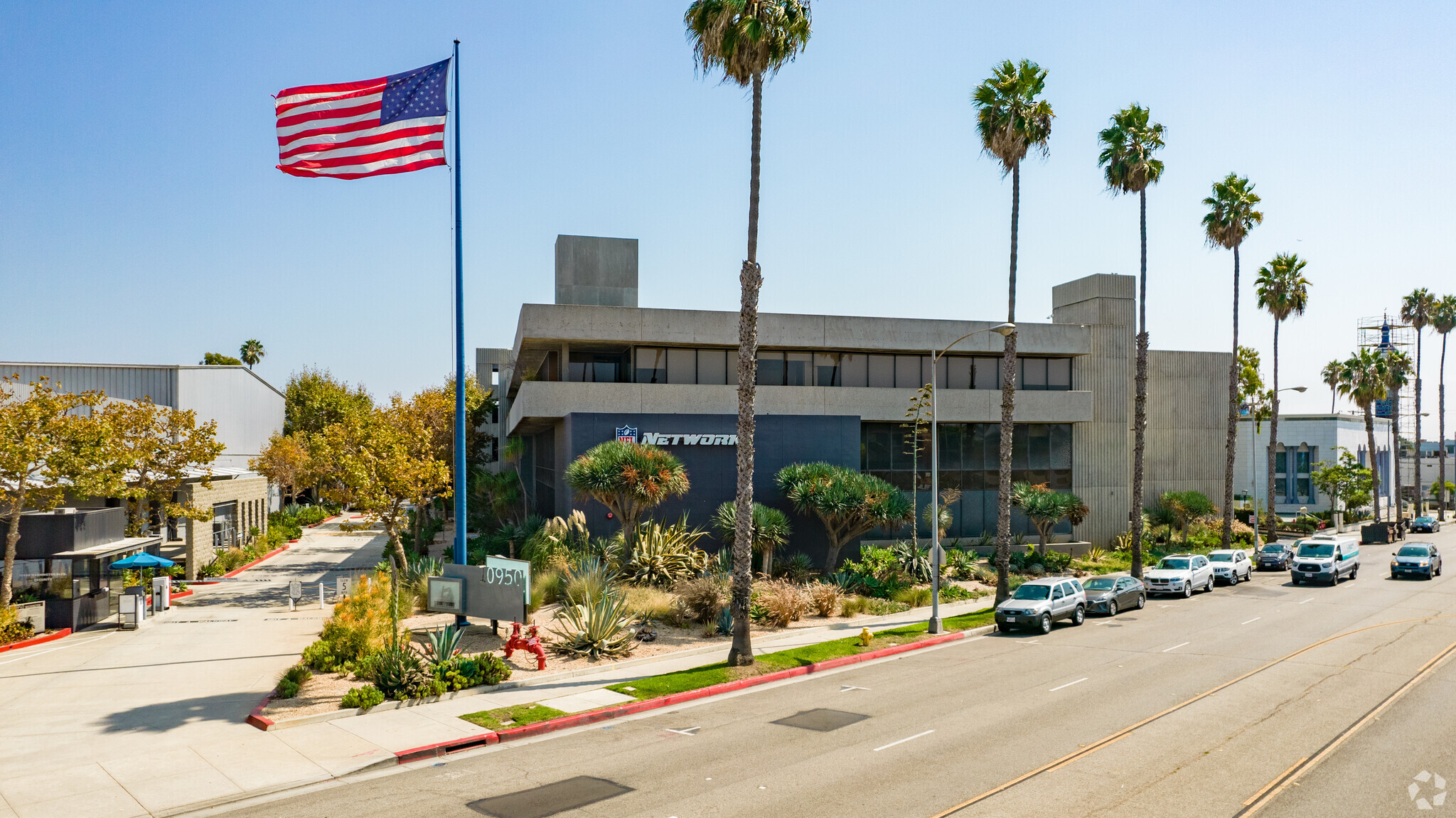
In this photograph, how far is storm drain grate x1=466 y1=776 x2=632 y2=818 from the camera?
11672 millimetres

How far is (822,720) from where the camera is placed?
1661 cm

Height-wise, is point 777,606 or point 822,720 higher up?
point 822,720

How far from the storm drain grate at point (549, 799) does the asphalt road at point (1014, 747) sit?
6cm

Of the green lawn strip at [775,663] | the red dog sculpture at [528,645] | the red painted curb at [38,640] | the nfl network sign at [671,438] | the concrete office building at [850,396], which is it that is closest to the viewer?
the green lawn strip at [775,663]

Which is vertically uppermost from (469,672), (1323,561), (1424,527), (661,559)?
(661,559)

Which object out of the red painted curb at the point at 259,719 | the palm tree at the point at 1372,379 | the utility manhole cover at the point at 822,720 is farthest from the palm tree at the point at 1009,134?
the palm tree at the point at 1372,379

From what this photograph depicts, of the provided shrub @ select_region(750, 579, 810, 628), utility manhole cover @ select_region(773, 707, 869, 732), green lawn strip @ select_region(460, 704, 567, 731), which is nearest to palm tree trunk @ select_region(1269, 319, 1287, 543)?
shrub @ select_region(750, 579, 810, 628)

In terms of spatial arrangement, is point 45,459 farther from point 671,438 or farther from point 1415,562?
point 1415,562

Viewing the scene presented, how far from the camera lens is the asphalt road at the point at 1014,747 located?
1176cm

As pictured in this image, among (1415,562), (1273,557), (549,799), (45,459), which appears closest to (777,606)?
(549,799)

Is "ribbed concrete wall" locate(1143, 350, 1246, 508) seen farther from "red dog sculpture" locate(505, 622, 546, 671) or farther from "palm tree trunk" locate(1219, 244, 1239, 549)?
"red dog sculpture" locate(505, 622, 546, 671)

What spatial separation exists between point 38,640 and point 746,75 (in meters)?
25.1

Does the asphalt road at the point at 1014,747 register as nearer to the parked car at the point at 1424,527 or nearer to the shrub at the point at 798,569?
the shrub at the point at 798,569

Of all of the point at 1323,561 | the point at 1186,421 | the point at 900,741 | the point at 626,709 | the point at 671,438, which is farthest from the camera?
the point at 1186,421
